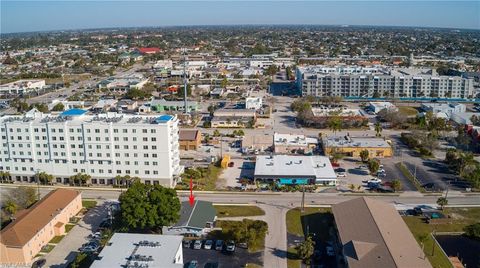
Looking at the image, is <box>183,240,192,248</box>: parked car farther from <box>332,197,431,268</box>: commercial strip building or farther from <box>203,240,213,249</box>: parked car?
<box>332,197,431,268</box>: commercial strip building

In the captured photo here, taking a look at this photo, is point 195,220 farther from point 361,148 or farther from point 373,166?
point 361,148

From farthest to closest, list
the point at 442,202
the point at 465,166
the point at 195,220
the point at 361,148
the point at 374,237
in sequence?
the point at 361,148, the point at 465,166, the point at 442,202, the point at 195,220, the point at 374,237

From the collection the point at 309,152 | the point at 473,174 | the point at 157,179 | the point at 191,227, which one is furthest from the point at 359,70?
the point at 191,227

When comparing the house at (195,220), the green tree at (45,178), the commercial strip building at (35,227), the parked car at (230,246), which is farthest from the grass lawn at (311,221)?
the green tree at (45,178)

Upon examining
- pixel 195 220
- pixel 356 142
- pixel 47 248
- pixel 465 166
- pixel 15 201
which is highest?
pixel 356 142

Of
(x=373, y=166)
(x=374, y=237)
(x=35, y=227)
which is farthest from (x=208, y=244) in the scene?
(x=373, y=166)

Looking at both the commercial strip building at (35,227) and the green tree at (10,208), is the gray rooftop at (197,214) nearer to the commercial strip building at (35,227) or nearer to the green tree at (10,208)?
the commercial strip building at (35,227)
